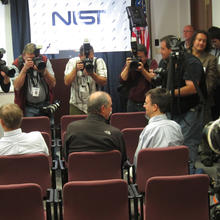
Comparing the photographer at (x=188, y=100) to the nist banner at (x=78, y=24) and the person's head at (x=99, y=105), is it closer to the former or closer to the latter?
the person's head at (x=99, y=105)

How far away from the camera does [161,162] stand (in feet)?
9.44

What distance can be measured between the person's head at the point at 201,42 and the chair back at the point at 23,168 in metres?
2.35

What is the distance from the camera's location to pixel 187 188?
7.59 ft

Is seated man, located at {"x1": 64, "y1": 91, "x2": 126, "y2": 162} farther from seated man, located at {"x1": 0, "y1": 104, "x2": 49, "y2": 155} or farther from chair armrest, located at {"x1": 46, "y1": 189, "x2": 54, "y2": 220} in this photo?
chair armrest, located at {"x1": 46, "y1": 189, "x2": 54, "y2": 220}

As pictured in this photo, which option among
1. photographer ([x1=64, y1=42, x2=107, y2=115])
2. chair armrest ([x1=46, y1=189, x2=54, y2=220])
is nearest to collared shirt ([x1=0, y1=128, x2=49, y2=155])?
chair armrest ([x1=46, y1=189, x2=54, y2=220])

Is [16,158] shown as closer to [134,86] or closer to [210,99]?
[134,86]

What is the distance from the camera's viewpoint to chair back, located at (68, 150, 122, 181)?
2.80 m

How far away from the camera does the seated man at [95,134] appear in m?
2.93

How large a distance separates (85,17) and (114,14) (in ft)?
1.52

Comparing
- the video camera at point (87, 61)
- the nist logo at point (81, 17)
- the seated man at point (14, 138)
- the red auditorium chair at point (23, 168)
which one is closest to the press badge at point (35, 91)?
the video camera at point (87, 61)

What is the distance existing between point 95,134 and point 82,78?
2.01m

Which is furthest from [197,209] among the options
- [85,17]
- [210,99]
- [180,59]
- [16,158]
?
[85,17]

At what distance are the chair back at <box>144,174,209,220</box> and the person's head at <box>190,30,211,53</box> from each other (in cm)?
237

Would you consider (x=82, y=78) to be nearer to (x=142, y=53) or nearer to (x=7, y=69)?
(x=142, y=53)
